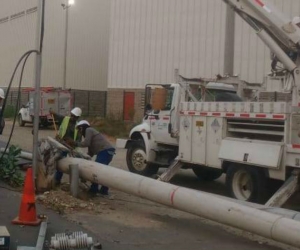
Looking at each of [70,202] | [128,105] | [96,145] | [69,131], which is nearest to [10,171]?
[69,131]

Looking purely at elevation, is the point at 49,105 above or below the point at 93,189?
above

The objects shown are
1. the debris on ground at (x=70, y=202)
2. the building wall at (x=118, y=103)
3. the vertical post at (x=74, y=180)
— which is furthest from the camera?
the building wall at (x=118, y=103)

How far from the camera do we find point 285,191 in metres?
9.04

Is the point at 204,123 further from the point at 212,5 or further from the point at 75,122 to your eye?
the point at 212,5

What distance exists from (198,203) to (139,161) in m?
5.72

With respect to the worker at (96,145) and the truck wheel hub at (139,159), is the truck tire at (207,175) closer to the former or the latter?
the truck wheel hub at (139,159)

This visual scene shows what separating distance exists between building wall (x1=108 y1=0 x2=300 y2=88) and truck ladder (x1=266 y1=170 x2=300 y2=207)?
54.1ft

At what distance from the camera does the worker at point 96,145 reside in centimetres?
1043

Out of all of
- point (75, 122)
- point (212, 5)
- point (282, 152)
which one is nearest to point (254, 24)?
point (282, 152)

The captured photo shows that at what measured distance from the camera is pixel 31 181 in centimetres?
770

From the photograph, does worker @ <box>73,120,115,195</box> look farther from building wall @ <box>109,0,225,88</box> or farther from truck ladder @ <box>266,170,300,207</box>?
building wall @ <box>109,0,225,88</box>

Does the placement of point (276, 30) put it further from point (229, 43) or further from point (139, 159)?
point (229, 43)

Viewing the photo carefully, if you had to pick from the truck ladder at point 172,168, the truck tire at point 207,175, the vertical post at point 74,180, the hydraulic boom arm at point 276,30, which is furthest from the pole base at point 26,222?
the truck tire at point 207,175

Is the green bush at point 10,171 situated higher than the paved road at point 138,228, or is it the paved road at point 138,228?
the green bush at point 10,171
